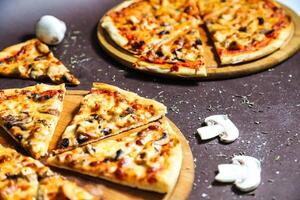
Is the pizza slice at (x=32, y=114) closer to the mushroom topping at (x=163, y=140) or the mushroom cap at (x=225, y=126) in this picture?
Answer: the mushroom topping at (x=163, y=140)

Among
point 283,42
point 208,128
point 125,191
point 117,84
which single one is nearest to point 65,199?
point 125,191

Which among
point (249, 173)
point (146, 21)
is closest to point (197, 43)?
point (146, 21)

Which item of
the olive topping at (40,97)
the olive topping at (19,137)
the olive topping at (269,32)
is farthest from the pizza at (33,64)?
the olive topping at (269,32)

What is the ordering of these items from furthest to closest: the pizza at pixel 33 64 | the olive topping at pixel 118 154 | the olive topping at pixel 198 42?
the olive topping at pixel 198 42, the pizza at pixel 33 64, the olive topping at pixel 118 154

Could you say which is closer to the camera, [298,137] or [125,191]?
[125,191]

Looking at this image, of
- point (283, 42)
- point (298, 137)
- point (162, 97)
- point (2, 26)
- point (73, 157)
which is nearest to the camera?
point (73, 157)

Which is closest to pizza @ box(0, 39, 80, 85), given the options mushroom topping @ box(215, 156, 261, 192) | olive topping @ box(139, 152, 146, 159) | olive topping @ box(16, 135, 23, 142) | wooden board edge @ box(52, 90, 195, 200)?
olive topping @ box(16, 135, 23, 142)

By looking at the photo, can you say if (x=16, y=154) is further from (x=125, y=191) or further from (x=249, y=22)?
(x=249, y=22)
